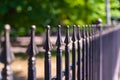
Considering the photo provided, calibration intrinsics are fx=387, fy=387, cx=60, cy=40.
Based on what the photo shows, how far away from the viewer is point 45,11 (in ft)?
50.2

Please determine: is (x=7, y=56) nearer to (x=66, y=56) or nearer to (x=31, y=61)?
(x=31, y=61)

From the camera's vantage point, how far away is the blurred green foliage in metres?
14.9

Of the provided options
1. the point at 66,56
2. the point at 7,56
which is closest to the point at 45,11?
the point at 66,56

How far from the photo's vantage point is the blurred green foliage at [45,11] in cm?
1488

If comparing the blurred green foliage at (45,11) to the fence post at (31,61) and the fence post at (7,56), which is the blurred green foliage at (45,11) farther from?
the fence post at (7,56)

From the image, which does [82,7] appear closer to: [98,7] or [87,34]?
[98,7]

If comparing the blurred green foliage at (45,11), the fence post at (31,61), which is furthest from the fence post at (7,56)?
the blurred green foliage at (45,11)

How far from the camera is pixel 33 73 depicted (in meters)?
1.85

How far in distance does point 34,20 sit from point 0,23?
1337 millimetres

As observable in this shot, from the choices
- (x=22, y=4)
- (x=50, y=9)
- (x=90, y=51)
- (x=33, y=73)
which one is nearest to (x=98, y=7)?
(x=50, y=9)

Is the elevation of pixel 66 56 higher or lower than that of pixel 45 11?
lower

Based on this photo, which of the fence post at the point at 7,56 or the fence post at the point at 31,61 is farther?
the fence post at the point at 31,61

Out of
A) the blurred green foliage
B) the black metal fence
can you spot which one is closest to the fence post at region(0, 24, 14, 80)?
the black metal fence

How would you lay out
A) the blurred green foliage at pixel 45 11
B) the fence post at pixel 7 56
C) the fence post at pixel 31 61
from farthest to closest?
the blurred green foliage at pixel 45 11 < the fence post at pixel 31 61 < the fence post at pixel 7 56
